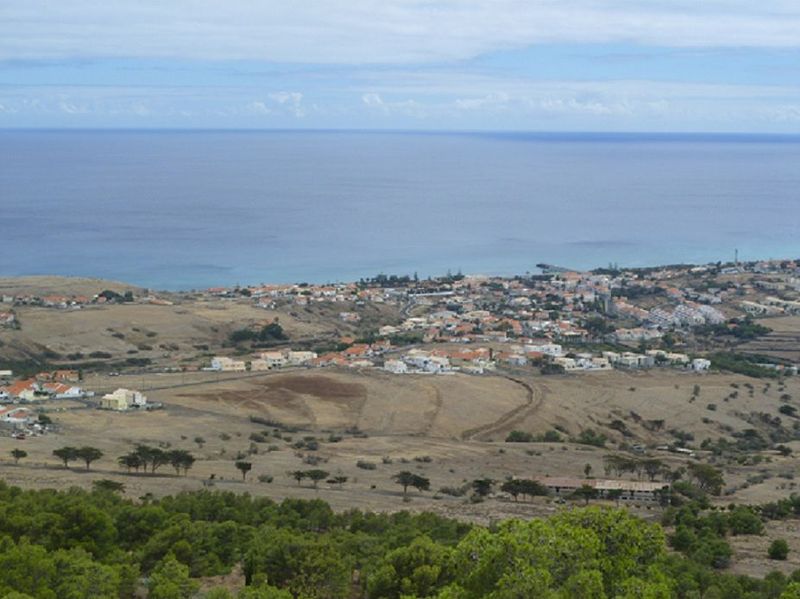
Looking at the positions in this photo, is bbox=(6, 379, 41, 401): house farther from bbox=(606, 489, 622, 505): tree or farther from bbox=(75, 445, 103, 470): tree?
bbox=(606, 489, 622, 505): tree

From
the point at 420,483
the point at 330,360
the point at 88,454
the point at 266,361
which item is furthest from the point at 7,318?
the point at 420,483

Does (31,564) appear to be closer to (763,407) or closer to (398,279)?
(763,407)

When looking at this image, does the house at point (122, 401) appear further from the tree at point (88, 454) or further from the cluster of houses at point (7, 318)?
the cluster of houses at point (7, 318)

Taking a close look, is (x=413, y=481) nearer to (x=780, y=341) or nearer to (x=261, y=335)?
(x=261, y=335)

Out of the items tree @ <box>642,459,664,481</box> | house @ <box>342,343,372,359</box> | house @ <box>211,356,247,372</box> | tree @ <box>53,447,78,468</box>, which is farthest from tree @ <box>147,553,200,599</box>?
house @ <box>342,343,372,359</box>

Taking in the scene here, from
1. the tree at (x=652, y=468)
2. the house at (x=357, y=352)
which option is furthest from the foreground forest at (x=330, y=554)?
the house at (x=357, y=352)
